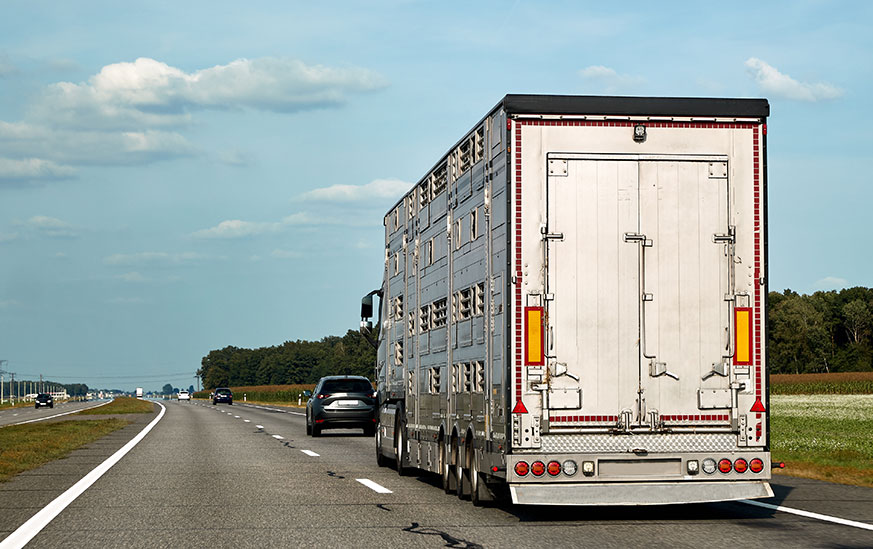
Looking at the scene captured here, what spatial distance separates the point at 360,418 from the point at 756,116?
20.6 metres

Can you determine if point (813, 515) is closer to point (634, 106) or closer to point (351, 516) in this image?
point (634, 106)

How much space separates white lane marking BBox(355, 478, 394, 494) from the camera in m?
14.1

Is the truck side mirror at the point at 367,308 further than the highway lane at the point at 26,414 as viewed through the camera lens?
No

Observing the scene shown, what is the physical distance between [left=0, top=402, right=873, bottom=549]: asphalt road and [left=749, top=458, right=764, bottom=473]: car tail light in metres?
0.48

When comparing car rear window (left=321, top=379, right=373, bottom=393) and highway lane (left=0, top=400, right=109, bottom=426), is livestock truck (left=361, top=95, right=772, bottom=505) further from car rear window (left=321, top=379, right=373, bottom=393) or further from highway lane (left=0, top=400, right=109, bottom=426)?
highway lane (left=0, top=400, right=109, bottom=426)

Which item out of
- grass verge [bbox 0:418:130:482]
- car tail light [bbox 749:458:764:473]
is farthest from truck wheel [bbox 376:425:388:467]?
car tail light [bbox 749:458:764:473]

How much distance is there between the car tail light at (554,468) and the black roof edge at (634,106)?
321 centimetres

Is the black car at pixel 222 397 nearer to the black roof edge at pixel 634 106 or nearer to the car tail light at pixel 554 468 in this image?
the black roof edge at pixel 634 106

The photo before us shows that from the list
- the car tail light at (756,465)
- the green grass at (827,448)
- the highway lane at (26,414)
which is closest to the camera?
the car tail light at (756,465)

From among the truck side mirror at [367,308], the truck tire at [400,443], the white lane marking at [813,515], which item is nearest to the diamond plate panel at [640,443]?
the white lane marking at [813,515]

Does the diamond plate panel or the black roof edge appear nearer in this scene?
the diamond plate panel

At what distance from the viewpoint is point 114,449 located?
23.9 m

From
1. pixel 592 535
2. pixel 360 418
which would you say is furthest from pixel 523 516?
pixel 360 418

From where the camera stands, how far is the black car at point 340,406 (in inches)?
1190
